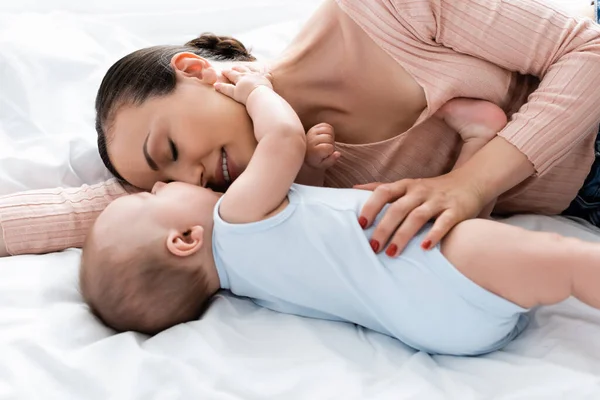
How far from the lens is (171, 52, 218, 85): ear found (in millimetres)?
1233

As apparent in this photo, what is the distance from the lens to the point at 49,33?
172cm

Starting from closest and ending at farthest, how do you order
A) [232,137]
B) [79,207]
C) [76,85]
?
[232,137] < [79,207] < [76,85]

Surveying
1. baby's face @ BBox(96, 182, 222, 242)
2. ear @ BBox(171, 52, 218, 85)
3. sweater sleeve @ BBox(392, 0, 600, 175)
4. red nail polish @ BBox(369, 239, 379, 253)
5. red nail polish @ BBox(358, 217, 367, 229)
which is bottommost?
baby's face @ BBox(96, 182, 222, 242)

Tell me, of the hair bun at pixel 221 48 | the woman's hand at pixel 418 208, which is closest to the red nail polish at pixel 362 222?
the woman's hand at pixel 418 208

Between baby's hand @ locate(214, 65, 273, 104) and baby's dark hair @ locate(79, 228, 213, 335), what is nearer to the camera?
baby's dark hair @ locate(79, 228, 213, 335)

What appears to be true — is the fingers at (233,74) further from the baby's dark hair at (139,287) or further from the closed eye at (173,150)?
the baby's dark hair at (139,287)

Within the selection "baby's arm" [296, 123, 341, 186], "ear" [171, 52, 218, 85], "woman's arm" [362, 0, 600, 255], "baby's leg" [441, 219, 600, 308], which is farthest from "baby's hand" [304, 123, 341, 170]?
"baby's leg" [441, 219, 600, 308]

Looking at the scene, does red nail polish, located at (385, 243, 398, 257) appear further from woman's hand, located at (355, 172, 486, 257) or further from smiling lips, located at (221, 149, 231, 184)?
smiling lips, located at (221, 149, 231, 184)

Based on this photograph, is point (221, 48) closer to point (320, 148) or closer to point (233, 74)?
point (233, 74)

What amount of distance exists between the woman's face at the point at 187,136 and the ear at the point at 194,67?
17 mm

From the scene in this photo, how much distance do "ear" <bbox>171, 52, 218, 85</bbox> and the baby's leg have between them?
1.81ft

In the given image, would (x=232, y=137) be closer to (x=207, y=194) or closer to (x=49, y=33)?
(x=207, y=194)

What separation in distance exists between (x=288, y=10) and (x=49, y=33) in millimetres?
686

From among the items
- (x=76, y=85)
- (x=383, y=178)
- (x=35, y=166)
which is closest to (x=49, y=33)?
(x=76, y=85)
